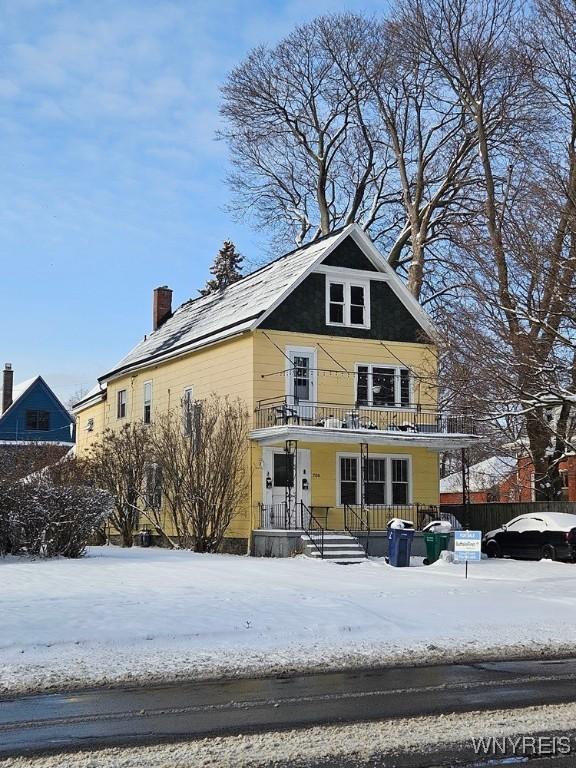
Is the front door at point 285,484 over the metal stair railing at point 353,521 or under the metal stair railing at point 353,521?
over

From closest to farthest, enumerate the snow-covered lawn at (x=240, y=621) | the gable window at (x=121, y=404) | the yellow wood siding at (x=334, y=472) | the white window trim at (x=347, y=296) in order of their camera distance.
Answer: the snow-covered lawn at (x=240, y=621) < the yellow wood siding at (x=334, y=472) < the white window trim at (x=347, y=296) < the gable window at (x=121, y=404)

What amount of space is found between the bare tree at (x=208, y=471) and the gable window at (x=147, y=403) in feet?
18.5

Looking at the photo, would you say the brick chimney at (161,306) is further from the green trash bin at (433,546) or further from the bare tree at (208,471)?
the green trash bin at (433,546)

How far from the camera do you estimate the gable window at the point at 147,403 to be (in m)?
34.1

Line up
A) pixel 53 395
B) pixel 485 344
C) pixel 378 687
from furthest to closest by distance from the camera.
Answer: pixel 53 395 → pixel 485 344 → pixel 378 687

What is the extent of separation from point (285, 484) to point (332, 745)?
2040 centimetres

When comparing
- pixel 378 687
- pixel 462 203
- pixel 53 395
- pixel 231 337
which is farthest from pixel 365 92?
pixel 378 687

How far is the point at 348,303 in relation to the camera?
96.1 ft

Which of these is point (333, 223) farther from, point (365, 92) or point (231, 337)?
point (231, 337)

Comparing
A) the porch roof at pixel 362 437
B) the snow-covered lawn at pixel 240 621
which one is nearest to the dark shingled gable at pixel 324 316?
the porch roof at pixel 362 437

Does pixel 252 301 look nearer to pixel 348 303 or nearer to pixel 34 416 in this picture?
pixel 348 303

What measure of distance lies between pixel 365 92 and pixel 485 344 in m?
18.5

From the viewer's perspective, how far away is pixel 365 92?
39062 mm

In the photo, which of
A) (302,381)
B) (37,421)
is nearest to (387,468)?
(302,381)
